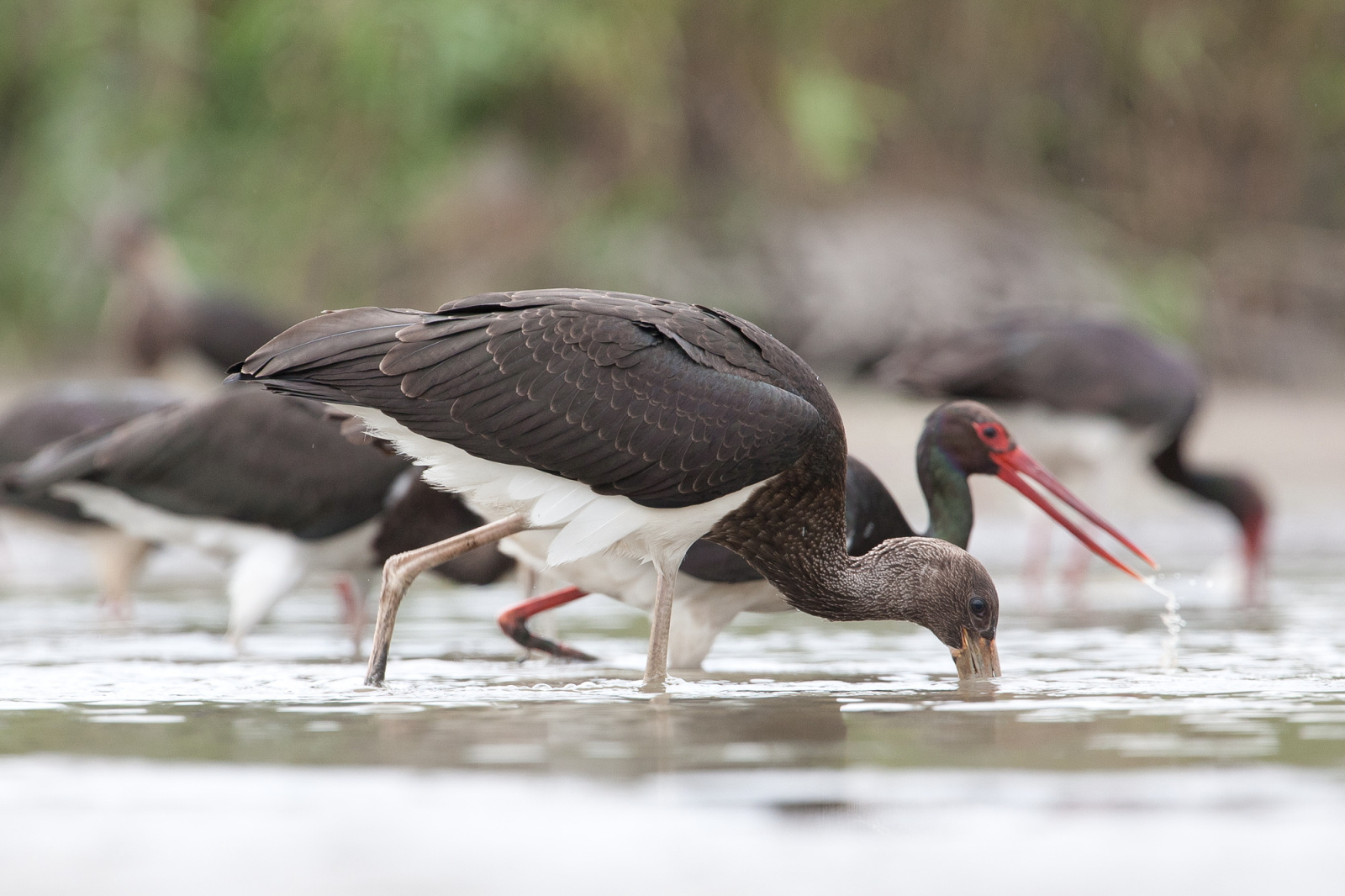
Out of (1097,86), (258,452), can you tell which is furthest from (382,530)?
(1097,86)

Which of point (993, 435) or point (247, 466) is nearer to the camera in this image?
point (993, 435)

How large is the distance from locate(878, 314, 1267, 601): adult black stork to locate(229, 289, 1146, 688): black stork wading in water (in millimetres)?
4422

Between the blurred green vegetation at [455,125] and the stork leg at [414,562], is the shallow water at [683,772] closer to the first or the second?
the stork leg at [414,562]

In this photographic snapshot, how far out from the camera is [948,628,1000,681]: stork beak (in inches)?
205

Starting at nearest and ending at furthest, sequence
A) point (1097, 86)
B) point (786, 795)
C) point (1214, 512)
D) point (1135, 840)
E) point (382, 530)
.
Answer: point (1135, 840) < point (786, 795) < point (382, 530) < point (1214, 512) < point (1097, 86)

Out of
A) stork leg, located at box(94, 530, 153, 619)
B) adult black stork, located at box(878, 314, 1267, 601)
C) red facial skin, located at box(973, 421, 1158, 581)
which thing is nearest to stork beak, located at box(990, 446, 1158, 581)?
red facial skin, located at box(973, 421, 1158, 581)

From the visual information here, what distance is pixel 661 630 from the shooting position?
516 cm

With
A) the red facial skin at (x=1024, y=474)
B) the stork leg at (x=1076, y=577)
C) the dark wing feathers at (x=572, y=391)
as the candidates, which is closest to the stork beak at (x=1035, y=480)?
the red facial skin at (x=1024, y=474)

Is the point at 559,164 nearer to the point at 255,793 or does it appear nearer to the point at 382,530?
the point at 382,530

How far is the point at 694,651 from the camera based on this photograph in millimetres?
5668

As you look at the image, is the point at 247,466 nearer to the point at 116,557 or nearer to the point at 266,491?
the point at 266,491

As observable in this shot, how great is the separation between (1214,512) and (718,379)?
7.33 metres

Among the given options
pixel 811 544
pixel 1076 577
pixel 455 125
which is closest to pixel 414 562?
pixel 811 544

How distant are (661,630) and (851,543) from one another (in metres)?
0.99
